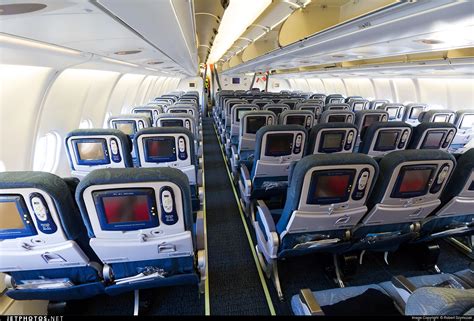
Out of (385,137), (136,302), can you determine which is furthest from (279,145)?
(136,302)

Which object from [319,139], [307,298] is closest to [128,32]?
[307,298]

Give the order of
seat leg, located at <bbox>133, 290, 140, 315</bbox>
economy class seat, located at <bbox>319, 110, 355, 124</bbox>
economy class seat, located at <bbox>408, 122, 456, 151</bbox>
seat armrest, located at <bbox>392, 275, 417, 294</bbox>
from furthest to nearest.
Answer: economy class seat, located at <bbox>319, 110, 355, 124</bbox> → economy class seat, located at <bbox>408, 122, 456, 151</bbox> → seat leg, located at <bbox>133, 290, 140, 315</bbox> → seat armrest, located at <bbox>392, 275, 417, 294</bbox>

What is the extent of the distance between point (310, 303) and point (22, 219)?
1946mm

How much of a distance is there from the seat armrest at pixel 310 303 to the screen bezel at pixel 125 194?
1.12m

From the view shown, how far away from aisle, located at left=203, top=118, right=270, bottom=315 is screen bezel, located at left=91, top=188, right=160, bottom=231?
1.36 metres

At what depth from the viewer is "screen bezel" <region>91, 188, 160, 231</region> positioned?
1517 mm

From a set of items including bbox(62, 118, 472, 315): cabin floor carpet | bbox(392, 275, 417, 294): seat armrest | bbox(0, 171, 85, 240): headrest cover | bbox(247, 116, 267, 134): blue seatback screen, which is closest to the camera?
bbox(0, 171, 85, 240): headrest cover

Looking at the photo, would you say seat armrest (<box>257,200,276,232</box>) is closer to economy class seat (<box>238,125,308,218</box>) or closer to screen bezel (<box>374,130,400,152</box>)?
economy class seat (<box>238,125,308,218</box>)

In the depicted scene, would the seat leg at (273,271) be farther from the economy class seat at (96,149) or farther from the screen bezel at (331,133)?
the economy class seat at (96,149)

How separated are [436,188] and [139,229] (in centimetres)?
259

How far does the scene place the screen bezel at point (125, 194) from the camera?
4.98 ft

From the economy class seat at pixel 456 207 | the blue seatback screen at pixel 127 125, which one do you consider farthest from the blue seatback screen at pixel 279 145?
the blue seatback screen at pixel 127 125

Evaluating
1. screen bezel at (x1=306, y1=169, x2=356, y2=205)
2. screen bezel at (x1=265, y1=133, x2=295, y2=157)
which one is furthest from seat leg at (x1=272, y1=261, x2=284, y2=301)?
screen bezel at (x1=265, y1=133, x2=295, y2=157)

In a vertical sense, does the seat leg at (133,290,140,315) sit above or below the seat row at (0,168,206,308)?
below
